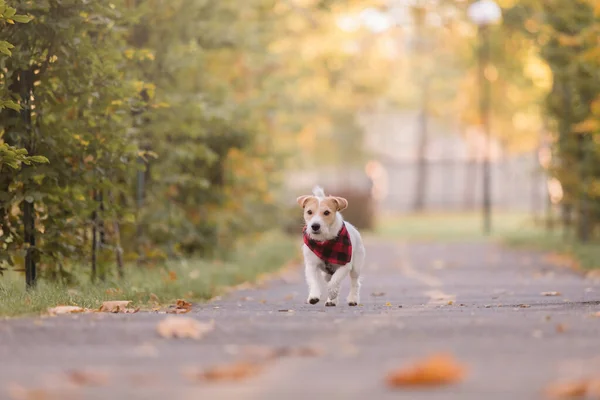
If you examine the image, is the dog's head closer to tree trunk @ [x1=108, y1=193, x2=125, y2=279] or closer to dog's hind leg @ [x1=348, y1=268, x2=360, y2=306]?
dog's hind leg @ [x1=348, y1=268, x2=360, y2=306]

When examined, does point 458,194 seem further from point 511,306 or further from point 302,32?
point 511,306

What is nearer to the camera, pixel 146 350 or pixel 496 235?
pixel 146 350

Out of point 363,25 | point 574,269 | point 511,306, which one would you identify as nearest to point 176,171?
point 574,269

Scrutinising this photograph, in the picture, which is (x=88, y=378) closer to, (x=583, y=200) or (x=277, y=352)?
(x=277, y=352)

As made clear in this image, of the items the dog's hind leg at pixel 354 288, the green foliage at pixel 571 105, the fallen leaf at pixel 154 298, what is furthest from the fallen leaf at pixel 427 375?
the green foliage at pixel 571 105

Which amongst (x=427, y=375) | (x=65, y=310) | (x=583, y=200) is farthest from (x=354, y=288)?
(x=583, y=200)

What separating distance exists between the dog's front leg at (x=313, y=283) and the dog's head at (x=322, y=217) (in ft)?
1.17

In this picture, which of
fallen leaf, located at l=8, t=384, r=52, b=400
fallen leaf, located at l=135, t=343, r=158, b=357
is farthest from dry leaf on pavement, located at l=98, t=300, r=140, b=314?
fallen leaf, located at l=8, t=384, r=52, b=400

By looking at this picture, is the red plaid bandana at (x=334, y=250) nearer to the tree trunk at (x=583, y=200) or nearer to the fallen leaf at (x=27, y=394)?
the fallen leaf at (x=27, y=394)

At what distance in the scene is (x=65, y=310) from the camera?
935 cm

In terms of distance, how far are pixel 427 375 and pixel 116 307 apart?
5.08 meters

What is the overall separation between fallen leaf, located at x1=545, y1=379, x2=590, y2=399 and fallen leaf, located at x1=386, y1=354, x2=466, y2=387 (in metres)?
0.47

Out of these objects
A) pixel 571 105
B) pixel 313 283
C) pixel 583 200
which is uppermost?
pixel 571 105

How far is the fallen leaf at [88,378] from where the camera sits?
18.3ft
